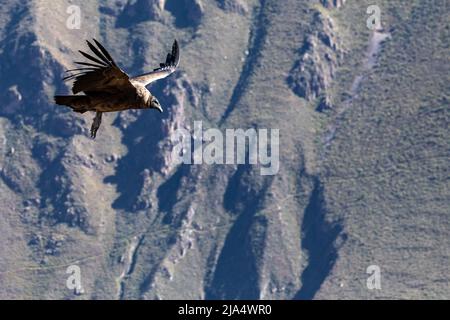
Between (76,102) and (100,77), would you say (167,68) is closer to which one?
(76,102)

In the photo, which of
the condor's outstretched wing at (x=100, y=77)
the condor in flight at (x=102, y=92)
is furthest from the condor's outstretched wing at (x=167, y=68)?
the condor's outstretched wing at (x=100, y=77)

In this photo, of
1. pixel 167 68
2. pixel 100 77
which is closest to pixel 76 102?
pixel 100 77

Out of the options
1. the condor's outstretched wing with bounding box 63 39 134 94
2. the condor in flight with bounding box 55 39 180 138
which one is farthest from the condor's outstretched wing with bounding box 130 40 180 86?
the condor's outstretched wing with bounding box 63 39 134 94

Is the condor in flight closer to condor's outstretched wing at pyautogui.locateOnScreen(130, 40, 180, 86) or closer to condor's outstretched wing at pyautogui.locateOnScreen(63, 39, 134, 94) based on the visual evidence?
condor's outstretched wing at pyautogui.locateOnScreen(63, 39, 134, 94)

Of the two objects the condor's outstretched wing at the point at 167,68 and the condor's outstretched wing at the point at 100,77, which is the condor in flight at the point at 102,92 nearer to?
the condor's outstretched wing at the point at 100,77
